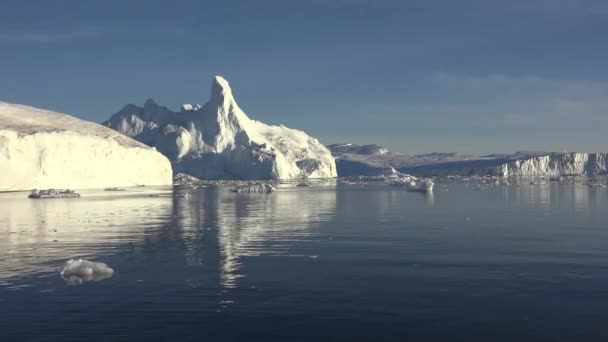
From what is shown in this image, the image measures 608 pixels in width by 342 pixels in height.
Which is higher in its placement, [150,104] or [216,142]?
[150,104]

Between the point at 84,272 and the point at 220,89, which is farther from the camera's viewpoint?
the point at 220,89

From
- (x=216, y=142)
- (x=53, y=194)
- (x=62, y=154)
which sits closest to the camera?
(x=53, y=194)

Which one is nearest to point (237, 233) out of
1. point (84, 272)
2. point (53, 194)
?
point (84, 272)

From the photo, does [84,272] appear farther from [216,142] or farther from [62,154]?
[216,142]

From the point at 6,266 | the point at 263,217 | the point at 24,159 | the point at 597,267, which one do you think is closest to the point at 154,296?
the point at 6,266

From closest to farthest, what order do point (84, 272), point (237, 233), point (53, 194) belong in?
point (84, 272) → point (237, 233) → point (53, 194)

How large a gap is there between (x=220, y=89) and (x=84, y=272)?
474 ft

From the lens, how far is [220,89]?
157625mm

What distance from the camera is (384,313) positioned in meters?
12.2

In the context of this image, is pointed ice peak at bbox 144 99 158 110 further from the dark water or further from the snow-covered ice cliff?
the dark water

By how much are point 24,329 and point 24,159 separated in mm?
77410

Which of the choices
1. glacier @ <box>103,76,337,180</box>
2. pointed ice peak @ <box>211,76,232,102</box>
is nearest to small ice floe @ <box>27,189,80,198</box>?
glacier @ <box>103,76,337,180</box>

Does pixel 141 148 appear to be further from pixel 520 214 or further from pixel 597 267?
pixel 597 267

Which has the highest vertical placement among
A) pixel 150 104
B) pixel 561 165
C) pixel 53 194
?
pixel 150 104
